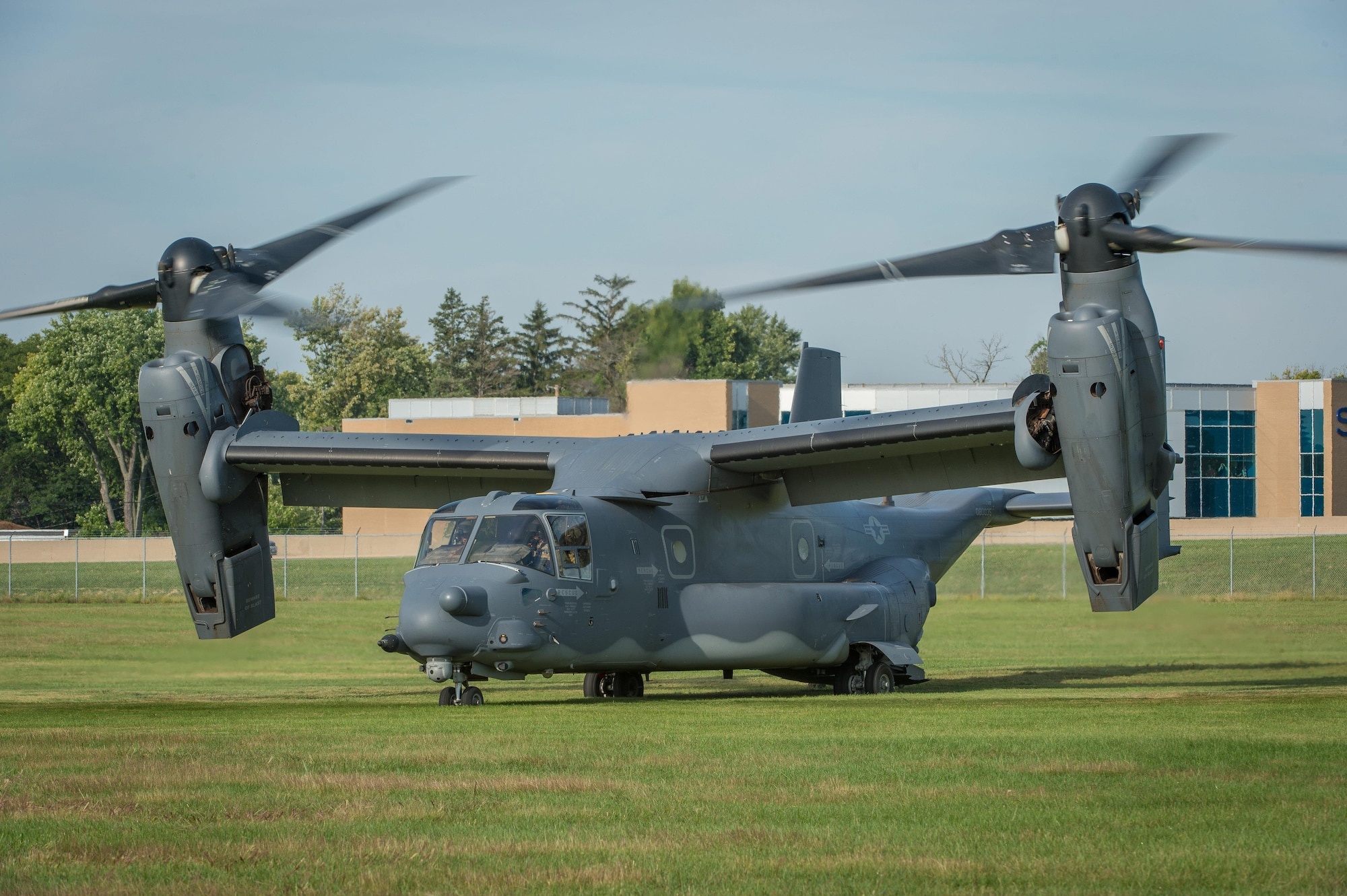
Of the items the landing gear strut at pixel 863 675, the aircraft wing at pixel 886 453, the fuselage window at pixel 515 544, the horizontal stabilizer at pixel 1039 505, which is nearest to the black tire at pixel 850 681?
the landing gear strut at pixel 863 675

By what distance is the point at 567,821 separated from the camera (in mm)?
9516

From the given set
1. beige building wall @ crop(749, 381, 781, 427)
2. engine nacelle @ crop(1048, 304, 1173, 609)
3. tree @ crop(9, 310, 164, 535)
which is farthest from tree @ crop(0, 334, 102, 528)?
engine nacelle @ crop(1048, 304, 1173, 609)

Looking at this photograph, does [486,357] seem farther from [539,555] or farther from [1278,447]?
[539,555]

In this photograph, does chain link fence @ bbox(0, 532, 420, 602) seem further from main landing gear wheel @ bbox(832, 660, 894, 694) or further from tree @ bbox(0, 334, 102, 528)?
Answer: main landing gear wheel @ bbox(832, 660, 894, 694)

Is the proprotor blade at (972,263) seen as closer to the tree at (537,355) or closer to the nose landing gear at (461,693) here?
the nose landing gear at (461,693)

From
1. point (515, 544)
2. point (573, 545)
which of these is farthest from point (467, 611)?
point (573, 545)

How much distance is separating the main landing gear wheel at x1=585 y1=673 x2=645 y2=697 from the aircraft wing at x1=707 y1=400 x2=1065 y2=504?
3.56 metres

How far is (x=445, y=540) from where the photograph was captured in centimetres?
1927

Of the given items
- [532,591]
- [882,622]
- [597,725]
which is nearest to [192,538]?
[532,591]

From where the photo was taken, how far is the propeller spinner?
2088 centimetres

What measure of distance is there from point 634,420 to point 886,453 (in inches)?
1603

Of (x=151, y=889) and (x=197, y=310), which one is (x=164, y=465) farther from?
(x=151, y=889)

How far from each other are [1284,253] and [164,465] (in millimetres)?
14513

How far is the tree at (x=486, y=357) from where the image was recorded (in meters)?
105
